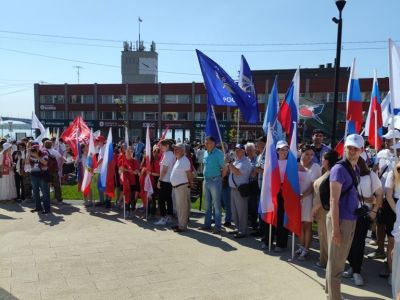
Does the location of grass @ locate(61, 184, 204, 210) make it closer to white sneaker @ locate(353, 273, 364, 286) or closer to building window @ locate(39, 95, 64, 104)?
white sneaker @ locate(353, 273, 364, 286)

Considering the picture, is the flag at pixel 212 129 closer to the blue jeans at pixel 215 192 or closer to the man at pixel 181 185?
the man at pixel 181 185

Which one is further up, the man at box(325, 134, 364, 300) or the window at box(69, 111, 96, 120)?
the window at box(69, 111, 96, 120)

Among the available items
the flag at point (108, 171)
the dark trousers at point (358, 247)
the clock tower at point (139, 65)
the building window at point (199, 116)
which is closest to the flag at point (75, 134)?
the flag at point (108, 171)

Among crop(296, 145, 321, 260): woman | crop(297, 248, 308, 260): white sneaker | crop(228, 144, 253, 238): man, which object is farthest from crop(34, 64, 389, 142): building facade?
crop(297, 248, 308, 260): white sneaker

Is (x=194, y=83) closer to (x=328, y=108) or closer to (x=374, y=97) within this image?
(x=328, y=108)

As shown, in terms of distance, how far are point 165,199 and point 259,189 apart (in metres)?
2.36

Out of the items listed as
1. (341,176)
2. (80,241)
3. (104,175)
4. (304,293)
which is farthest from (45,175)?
(341,176)

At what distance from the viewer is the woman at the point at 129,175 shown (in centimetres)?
1001

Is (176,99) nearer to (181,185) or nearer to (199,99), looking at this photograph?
(199,99)

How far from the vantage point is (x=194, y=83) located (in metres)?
58.2

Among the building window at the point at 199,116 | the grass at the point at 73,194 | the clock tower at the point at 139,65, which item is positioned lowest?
the grass at the point at 73,194

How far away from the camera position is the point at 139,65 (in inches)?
3846

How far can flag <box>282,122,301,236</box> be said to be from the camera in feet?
21.1

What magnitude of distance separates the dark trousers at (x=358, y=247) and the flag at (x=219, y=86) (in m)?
3.15
